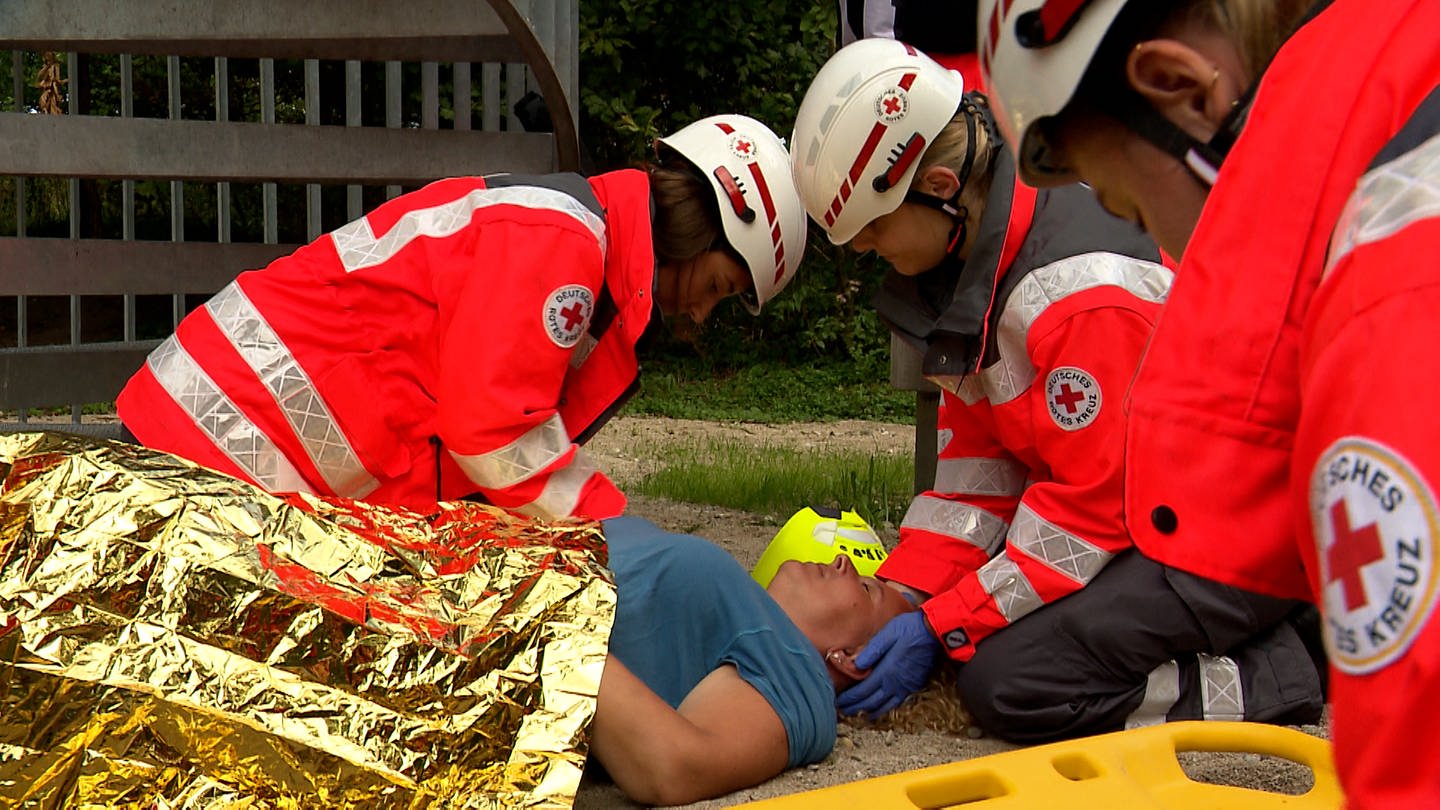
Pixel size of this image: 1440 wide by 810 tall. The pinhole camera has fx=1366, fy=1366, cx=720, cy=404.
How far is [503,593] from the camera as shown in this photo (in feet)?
7.50

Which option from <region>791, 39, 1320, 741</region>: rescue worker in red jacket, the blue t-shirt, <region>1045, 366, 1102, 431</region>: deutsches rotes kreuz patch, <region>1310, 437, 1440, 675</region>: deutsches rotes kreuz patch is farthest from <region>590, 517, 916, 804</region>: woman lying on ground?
<region>1310, 437, 1440, 675</region>: deutsches rotes kreuz patch

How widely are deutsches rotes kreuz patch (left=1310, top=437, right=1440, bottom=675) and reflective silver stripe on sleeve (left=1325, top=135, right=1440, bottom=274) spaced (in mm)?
123

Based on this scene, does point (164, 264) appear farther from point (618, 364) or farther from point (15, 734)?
point (15, 734)

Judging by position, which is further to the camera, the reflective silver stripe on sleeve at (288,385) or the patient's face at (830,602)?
the reflective silver stripe on sleeve at (288,385)

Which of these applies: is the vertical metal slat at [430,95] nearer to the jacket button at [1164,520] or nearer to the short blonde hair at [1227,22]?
the short blonde hair at [1227,22]

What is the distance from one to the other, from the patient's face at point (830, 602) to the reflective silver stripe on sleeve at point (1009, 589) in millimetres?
275

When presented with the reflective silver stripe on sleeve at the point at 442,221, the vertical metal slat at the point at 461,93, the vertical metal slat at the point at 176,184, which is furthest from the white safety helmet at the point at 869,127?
the vertical metal slat at the point at 176,184

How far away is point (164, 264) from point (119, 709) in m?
3.22

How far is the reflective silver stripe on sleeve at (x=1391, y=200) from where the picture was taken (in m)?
0.74

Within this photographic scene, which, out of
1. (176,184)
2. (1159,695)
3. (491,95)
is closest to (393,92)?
(491,95)

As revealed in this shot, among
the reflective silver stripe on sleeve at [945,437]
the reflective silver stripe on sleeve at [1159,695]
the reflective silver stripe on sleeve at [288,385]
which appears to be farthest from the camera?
the reflective silver stripe on sleeve at [945,437]

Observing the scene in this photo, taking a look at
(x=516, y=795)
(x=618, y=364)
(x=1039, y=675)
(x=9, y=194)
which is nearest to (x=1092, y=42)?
(x=516, y=795)

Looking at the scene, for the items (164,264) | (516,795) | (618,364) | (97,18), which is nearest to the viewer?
(516,795)

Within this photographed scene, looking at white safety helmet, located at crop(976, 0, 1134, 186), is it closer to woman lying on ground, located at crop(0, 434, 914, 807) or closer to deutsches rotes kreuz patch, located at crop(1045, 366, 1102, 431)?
woman lying on ground, located at crop(0, 434, 914, 807)
